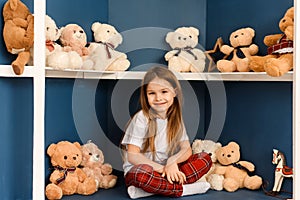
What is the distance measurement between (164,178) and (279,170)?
0.49 meters

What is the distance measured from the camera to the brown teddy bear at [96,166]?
205cm

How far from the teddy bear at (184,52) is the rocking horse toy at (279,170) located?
54cm

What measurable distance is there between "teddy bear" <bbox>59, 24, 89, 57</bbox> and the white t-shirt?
1.23 feet

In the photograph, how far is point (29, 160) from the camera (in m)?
1.89

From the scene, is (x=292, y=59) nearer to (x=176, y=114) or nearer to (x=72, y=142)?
(x=176, y=114)

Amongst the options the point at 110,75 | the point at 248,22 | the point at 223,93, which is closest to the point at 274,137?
the point at 223,93

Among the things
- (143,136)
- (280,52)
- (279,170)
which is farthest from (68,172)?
(280,52)

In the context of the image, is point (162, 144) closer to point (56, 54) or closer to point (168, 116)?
point (168, 116)

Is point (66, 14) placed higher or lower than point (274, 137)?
higher

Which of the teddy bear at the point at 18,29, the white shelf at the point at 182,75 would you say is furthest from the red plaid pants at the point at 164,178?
the teddy bear at the point at 18,29

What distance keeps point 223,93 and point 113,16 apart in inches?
25.8

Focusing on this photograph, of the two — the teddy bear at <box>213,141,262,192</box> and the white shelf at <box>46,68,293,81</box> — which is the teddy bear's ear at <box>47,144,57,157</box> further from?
the teddy bear at <box>213,141,262,192</box>

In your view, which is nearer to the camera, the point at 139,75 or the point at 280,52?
the point at 280,52

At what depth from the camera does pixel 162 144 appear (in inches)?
82.4
